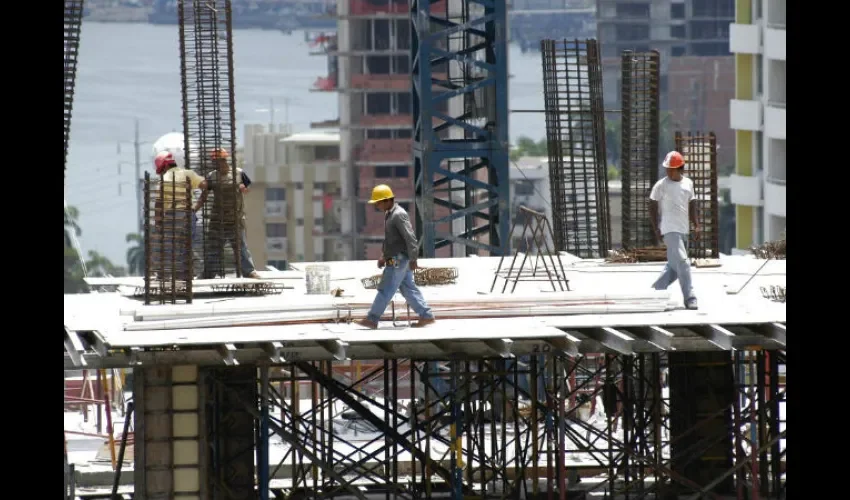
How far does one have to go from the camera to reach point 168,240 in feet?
102

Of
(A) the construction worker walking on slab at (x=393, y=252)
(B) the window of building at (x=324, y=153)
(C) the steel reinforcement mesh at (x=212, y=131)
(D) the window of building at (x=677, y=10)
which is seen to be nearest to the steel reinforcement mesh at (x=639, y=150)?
(C) the steel reinforcement mesh at (x=212, y=131)

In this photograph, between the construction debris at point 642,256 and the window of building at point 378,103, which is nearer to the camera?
the construction debris at point 642,256

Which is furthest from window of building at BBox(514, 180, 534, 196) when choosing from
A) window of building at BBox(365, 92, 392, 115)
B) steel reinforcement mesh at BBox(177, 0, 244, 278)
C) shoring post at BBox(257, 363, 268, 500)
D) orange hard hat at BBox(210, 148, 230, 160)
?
shoring post at BBox(257, 363, 268, 500)

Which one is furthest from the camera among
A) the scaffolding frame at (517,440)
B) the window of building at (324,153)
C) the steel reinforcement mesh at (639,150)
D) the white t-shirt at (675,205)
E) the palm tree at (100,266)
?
the palm tree at (100,266)

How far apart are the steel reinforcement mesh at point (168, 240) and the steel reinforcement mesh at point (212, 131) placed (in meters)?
1.52

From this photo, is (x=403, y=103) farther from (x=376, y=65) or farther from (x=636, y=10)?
(x=636, y=10)

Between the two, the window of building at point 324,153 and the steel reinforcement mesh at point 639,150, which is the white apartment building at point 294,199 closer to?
the window of building at point 324,153

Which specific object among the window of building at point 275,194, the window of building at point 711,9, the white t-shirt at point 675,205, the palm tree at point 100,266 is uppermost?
the window of building at point 711,9

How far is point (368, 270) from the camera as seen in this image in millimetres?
35188

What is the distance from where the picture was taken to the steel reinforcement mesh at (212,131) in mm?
33250

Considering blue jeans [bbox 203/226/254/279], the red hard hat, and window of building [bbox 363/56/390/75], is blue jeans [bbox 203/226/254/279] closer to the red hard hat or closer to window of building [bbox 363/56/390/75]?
the red hard hat

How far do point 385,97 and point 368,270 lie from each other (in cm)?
9446
